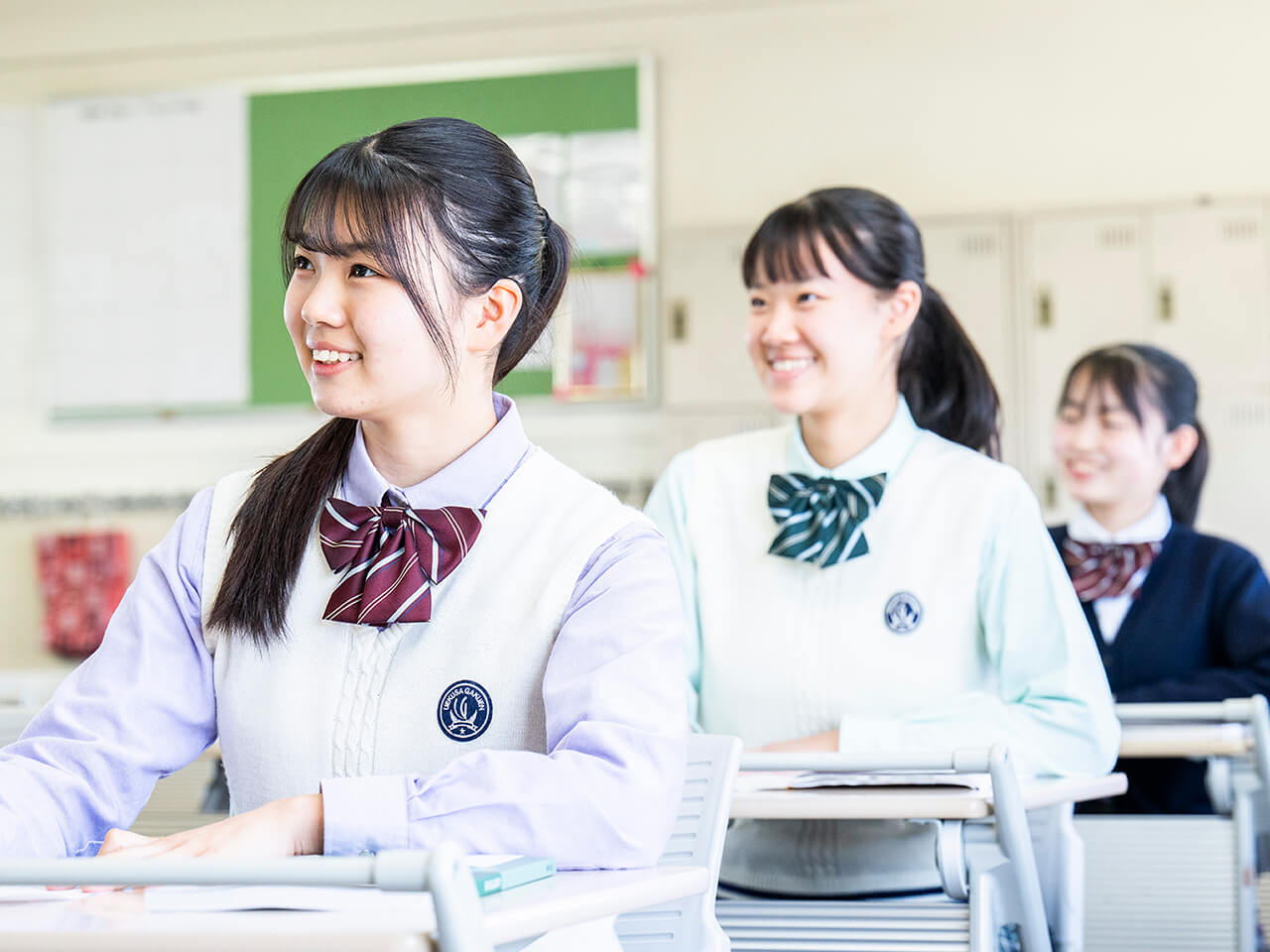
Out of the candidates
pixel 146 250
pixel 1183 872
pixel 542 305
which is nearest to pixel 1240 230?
pixel 1183 872

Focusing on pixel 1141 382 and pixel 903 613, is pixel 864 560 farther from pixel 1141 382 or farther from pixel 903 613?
pixel 1141 382

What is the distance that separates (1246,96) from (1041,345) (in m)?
1.00

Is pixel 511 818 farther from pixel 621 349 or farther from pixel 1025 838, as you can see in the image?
→ pixel 621 349

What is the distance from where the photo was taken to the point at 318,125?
5258mm

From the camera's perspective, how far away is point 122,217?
539cm

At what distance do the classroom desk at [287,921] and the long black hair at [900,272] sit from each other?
4.98 feet

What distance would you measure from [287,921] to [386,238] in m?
0.68

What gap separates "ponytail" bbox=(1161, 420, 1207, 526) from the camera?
3545 mm

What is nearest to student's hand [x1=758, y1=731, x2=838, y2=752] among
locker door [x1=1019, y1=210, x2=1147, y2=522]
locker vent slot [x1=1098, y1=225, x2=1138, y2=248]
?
locker door [x1=1019, y1=210, x2=1147, y2=522]

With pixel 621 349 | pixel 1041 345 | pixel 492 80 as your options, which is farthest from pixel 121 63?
pixel 1041 345

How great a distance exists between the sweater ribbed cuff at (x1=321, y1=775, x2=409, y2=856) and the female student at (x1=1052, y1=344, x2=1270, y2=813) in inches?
89.5

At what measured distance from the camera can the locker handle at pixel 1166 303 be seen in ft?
14.8

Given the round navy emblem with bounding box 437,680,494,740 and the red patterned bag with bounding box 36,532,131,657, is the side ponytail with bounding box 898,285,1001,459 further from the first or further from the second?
the red patterned bag with bounding box 36,532,131,657

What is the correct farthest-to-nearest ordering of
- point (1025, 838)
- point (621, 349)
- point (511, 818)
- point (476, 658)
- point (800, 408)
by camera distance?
point (621, 349) → point (800, 408) → point (1025, 838) → point (476, 658) → point (511, 818)
